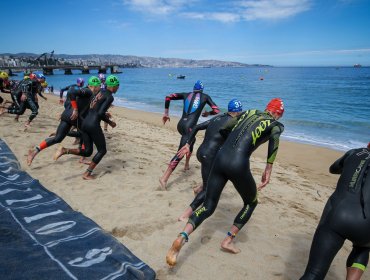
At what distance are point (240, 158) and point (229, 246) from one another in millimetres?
1275

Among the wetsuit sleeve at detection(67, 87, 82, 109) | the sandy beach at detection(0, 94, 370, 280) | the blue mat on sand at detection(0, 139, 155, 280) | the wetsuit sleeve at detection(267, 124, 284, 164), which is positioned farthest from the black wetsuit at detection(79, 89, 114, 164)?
the wetsuit sleeve at detection(267, 124, 284, 164)

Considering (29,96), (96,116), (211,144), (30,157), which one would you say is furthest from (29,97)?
(211,144)

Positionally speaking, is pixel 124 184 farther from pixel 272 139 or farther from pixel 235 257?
pixel 272 139

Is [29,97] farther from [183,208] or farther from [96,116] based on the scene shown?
[183,208]

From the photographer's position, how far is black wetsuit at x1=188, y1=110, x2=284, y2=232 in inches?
136

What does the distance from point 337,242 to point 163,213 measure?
9.40 ft

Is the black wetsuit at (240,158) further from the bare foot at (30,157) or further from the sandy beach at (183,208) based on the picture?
the bare foot at (30,157)

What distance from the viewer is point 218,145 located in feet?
15.1

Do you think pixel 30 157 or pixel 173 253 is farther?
pixel 30 157

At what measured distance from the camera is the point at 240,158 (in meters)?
3.46

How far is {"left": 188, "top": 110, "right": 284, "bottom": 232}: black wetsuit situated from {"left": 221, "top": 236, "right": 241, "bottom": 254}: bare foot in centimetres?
56

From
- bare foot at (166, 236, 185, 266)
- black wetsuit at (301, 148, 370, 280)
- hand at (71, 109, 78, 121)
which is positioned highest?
hand at (71, 109, 78, 121)

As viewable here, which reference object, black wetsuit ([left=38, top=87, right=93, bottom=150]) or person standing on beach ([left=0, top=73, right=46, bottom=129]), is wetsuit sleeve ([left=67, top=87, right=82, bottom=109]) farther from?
person standing on beach ([left=0, top=73, right=46, bottom=129])

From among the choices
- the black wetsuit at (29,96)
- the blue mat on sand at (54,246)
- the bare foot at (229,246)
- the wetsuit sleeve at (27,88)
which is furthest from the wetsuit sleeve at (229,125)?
the wetsuit sleeve at (27,88)
